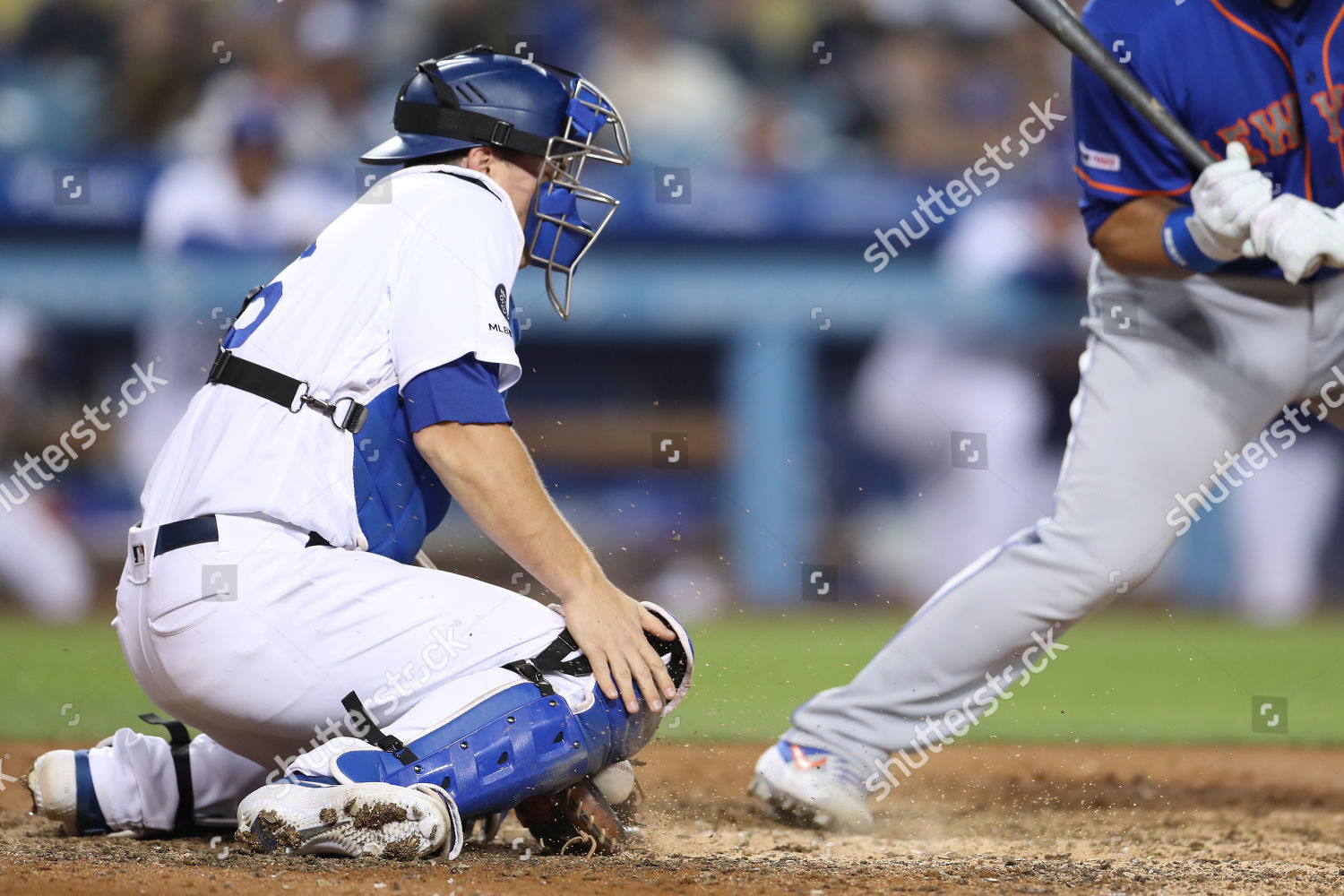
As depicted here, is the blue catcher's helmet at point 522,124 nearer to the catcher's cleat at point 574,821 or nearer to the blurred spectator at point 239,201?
the catcher's cleat at point 574,821

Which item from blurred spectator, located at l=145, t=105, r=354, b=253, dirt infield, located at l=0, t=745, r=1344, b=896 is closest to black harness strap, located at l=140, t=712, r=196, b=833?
dirt infield, located at l=0, t=745, r=1344, b=896

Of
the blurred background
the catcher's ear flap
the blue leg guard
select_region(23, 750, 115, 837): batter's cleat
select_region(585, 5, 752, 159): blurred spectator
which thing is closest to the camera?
the blue leg guard

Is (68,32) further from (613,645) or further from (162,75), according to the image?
(613,645)

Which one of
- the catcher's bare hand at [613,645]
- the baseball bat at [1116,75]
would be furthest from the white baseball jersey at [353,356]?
the baseball bat at [1116,75]

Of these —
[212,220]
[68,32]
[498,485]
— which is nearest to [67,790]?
[498,485]

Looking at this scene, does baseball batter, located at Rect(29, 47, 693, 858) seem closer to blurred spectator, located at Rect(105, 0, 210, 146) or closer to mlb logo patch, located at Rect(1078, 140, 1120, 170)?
mlb logo patch, located at Rect(1078, 140, 1120, 170)
